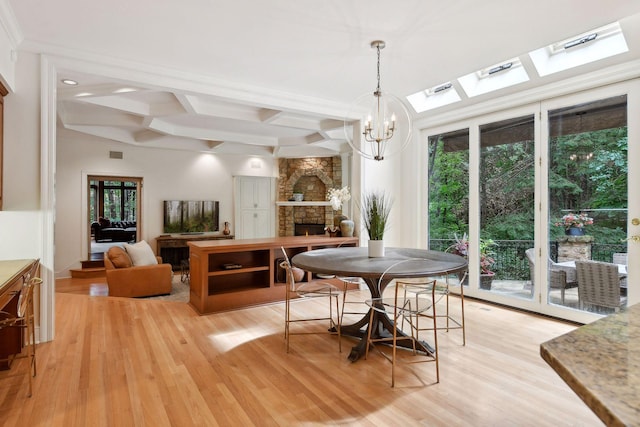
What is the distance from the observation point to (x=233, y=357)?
2.91 m

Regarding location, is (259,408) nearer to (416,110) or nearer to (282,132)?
(416,110)

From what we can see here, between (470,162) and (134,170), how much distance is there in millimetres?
6533

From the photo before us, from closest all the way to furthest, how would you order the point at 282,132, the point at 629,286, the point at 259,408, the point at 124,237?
the point at 259,408, the point at 629,286, the point at 282,132, the point at 124,237

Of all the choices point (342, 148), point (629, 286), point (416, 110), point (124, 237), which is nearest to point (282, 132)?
point (342, 148)

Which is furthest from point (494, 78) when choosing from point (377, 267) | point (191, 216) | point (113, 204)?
point (113, 204)

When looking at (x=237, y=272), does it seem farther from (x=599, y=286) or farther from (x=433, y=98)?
(x=599, y=286)

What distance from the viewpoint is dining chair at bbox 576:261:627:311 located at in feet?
11.2

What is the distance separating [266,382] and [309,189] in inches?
271

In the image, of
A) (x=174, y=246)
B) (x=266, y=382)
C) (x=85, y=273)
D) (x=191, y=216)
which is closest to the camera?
(x=266, y=382)

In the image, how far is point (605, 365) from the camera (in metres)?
0.70

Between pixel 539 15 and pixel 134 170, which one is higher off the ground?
pixel 539 15

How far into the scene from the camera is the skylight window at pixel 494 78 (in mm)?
3998

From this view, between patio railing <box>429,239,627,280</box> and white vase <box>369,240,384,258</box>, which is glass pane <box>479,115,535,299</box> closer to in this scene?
patio railing <box>429,239,627,280</box>

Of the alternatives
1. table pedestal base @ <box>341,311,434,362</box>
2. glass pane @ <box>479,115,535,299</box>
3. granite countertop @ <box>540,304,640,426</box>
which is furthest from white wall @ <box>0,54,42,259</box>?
glass pane @ <box>479,115,535,299</box>
